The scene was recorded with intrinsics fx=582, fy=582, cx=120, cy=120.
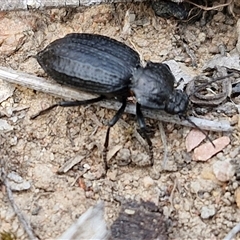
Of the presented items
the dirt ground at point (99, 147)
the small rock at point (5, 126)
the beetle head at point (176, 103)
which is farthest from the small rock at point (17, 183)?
the beetle head at point (176, 103)

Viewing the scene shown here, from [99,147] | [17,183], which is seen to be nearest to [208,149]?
[99,147]

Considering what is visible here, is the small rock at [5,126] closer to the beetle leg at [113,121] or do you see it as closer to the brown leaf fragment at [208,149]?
the beetle leg at [113,121]

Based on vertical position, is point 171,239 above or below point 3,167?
below

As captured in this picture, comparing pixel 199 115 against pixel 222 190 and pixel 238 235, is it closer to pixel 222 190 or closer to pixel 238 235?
pixel 222 190

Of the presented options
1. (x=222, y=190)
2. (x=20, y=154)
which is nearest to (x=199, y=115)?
(x=222, y=190)

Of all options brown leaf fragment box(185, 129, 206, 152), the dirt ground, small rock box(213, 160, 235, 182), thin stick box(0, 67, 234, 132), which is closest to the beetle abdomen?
thin stick box(0, 67, 234, 132)
